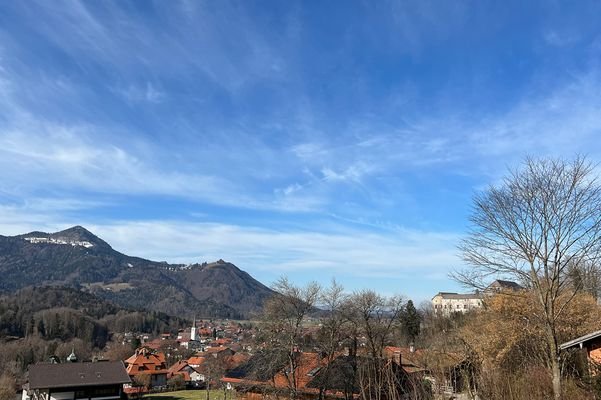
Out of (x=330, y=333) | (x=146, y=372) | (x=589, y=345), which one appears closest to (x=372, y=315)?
(x=330, y=333)

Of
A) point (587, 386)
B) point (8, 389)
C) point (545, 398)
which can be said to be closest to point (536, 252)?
point (587, 386)

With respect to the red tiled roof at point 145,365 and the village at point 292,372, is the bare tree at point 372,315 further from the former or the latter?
the red tiled roof at point 145,365

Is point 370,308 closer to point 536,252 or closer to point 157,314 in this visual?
point 536,252

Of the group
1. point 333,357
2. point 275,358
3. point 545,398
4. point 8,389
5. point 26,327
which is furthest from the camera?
point 26,327

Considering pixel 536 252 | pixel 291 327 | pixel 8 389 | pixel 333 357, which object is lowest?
pixel 8 389

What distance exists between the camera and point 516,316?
2375 cm

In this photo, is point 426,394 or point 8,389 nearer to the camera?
point 426,394

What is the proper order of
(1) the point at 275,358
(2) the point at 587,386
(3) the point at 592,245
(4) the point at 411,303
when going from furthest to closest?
1. (4) the point at 411,303
2. (1) the point at 275,358
3. (3) the point at 592,245
4. (2) the point at 587,386

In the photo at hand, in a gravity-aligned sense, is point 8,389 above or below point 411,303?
below

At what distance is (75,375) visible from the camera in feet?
141

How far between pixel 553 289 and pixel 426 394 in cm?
742

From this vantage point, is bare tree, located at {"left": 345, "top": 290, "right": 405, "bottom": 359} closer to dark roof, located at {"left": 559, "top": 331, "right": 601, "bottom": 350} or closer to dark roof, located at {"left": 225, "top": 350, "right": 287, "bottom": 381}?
dark roof, located at {"left": 225, "top": 350, "right": 287, "bottom": 381}

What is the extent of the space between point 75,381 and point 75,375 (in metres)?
0.88

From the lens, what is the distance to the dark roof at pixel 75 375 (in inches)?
1609
